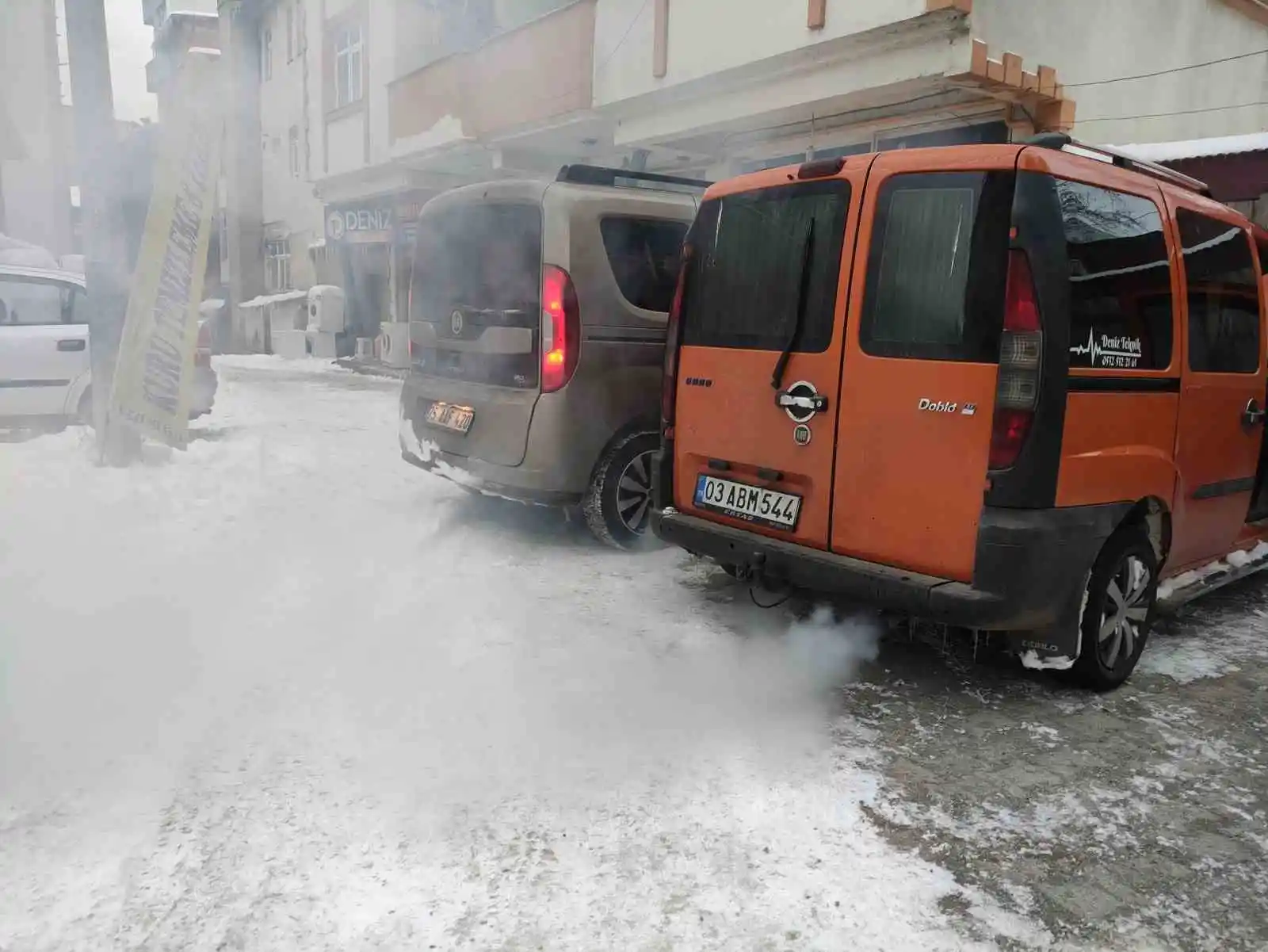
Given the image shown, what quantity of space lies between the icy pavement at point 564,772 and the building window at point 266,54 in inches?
212

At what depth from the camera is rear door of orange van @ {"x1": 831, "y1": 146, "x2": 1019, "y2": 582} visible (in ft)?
8.86

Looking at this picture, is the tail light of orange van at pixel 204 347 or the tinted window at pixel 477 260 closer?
the tinted window at pixel 477 260

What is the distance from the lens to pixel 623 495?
482 centimetres

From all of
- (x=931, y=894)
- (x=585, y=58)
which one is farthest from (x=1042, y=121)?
(x=931, y=894)

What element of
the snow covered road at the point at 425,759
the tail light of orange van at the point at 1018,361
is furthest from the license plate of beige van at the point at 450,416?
the tail light of orange van at the point at 1018,361

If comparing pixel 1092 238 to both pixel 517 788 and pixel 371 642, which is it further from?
pixel 371 642

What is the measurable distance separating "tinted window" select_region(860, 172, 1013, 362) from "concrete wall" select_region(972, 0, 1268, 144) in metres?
5.04

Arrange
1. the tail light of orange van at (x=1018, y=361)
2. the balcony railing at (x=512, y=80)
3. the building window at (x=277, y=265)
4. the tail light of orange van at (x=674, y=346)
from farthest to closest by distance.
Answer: the building window at (x=277, y=265)
the balcony railing at (x=512, y=80)
the tail light of orange van at (x=674, y=346)
the tail light of orange van at (x=1018, y=361)

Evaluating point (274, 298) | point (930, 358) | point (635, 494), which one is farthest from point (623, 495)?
point (274, 298)

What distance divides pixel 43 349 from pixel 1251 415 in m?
7.83

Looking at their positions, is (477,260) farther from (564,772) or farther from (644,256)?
(564,772)

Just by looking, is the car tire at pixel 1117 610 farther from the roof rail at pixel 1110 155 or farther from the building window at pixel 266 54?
the building window at pixel 266 54

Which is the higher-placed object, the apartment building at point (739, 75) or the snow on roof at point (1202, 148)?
the apartment building at point (739, 75)

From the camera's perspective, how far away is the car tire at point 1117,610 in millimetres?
3061
